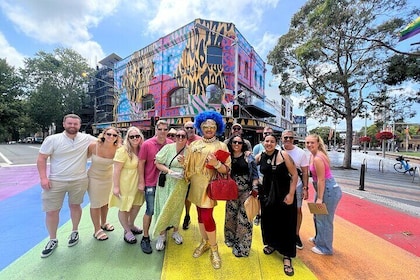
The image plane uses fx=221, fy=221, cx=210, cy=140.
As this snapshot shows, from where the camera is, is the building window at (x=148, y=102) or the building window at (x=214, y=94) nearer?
the building window at (x=214, y=94)

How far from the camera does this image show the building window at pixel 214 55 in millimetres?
18078

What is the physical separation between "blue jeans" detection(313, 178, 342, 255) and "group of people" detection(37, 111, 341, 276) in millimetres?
12

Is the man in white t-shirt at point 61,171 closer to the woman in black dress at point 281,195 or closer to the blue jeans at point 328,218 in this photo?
the woman in black dress at point 281,195

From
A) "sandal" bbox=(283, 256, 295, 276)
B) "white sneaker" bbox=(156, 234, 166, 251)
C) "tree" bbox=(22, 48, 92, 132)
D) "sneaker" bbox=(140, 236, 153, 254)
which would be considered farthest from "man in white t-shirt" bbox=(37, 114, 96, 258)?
"tree" bbox=(22, 48, 92, 132)

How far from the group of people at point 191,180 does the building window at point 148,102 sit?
1930 centimetres

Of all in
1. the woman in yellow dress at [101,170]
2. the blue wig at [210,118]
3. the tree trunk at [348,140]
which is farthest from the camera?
the tree trunk at [348,140]

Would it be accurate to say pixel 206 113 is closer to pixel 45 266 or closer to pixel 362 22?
pixel 45 266

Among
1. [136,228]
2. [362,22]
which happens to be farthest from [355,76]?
[136,228]

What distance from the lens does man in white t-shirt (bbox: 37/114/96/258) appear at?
274 cm

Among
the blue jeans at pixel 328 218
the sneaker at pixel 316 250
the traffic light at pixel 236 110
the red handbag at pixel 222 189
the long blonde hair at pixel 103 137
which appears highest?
the traffic light at pixel 236 110

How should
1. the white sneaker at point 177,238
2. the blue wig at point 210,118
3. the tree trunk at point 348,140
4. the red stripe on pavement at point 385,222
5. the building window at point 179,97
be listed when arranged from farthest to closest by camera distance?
the building window at point 179,97, the tree trunk at point 348,140, the red stripe on pavement at point 385,222, the white sneaker at point 177,238, the blue wig at point 210,118

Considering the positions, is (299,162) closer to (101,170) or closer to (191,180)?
(191,180)

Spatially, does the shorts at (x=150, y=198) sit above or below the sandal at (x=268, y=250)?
above

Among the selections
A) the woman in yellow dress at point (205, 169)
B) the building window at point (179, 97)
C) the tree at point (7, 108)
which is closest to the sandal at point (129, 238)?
the woman in yellow dress at point (205, 169)
